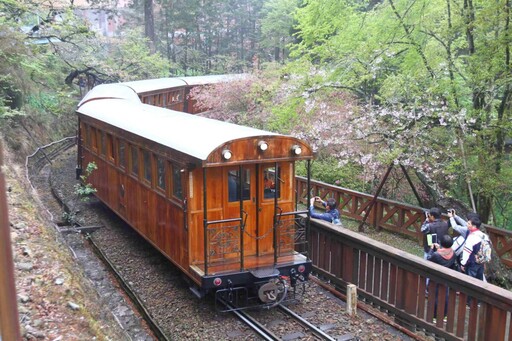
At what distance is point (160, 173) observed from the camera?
9.33 m

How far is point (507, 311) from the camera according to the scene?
624 cm

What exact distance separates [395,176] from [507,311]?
9187 mm

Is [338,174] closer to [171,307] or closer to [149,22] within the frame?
[171,307]

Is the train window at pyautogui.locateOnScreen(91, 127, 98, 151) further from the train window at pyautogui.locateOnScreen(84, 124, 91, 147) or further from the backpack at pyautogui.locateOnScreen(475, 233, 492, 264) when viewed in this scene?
the backpack at pyautogui.locateOnScreen(475, 233, 492, 264)

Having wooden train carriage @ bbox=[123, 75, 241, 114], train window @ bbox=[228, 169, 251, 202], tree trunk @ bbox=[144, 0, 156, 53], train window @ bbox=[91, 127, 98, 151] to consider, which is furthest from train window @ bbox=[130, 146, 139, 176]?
tree trunk @ bbox=[144, 0, 156, 53]

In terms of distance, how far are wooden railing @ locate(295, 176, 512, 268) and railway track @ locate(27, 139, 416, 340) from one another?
4.30 m

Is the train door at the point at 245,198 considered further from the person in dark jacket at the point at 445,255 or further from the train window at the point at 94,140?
the train window at the point at 94,140

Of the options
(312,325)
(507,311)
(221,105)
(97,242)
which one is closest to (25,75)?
(221,105)

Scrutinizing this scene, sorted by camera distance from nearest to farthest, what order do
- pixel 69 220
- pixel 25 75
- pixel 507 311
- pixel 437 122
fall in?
pixel 507 311
pixel 437 122
pixel 69 220
pixel 25 75

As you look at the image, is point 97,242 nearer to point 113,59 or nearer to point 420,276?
point 420,276

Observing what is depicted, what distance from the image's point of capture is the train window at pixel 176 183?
333 inches

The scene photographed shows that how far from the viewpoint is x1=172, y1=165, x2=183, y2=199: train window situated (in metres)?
8.46

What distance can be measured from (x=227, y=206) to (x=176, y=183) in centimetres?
101

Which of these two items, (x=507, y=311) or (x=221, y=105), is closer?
(x=507, y=311)
